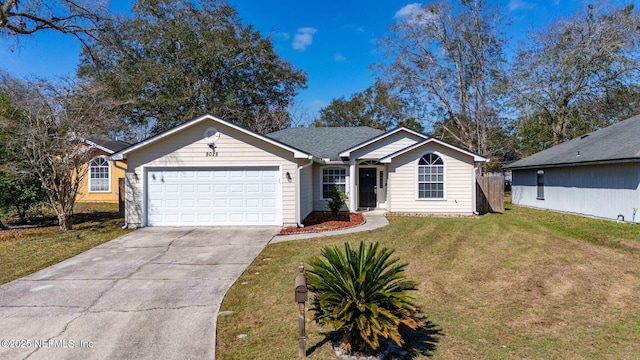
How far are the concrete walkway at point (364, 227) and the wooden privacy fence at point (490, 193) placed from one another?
511 cm

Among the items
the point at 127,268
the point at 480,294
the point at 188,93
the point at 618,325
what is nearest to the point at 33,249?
the point at 127,268

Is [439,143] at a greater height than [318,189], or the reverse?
[439,143]

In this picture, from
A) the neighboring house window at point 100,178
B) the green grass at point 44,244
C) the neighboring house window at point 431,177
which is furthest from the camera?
the neighboring house window at point 100,178

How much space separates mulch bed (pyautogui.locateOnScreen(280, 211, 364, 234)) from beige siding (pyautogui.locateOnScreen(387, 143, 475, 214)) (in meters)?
2.09

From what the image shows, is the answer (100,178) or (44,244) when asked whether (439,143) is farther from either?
(100,178)

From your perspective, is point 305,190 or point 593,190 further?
point 593,190

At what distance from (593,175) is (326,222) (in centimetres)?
1095

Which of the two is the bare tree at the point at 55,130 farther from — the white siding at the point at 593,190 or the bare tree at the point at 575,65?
the bare tree at the point at 575,65

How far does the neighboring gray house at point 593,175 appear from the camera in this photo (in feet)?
40.1

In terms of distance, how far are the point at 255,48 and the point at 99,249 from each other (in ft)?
79.7

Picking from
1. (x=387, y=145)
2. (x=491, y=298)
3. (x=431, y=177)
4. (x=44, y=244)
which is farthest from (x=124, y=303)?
(x=387, y=145)

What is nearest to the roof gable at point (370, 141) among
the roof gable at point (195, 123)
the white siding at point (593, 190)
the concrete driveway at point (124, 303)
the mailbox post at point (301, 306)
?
the roof gable at point (195, 123)

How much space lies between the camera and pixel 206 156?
1181cm

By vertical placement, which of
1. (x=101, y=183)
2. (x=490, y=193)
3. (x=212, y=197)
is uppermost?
(x=101, y=183)
